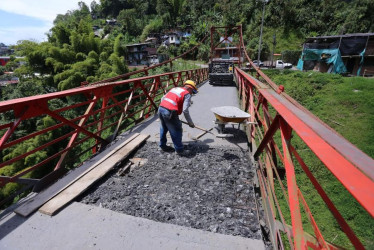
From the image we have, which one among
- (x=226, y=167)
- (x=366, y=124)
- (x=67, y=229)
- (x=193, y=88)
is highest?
(x=193, y=88)

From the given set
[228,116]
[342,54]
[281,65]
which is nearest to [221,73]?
[228,116]

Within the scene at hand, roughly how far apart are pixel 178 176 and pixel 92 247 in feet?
4.31

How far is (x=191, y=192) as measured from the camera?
245cm

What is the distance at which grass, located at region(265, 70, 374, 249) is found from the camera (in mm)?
6826

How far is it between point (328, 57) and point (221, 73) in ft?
58.0

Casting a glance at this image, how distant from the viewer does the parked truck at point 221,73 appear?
1068 centimetres

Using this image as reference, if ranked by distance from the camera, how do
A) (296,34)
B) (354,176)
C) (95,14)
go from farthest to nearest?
(95,14), (296,34), (354,176)

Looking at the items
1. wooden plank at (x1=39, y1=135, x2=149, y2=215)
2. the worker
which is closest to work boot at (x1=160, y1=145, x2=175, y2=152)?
the worker

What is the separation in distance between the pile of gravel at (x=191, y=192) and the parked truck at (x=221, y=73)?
8.09m

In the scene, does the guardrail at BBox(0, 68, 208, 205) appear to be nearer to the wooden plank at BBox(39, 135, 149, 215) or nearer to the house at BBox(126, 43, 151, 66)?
the wooden plank at BBox(39, 135, 149, 215)

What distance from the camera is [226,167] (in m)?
2.91

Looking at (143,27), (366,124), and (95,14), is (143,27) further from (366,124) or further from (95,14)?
(366,124)

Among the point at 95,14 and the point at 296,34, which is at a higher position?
the point at 95,14

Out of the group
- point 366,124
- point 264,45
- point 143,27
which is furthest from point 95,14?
point 366,124
